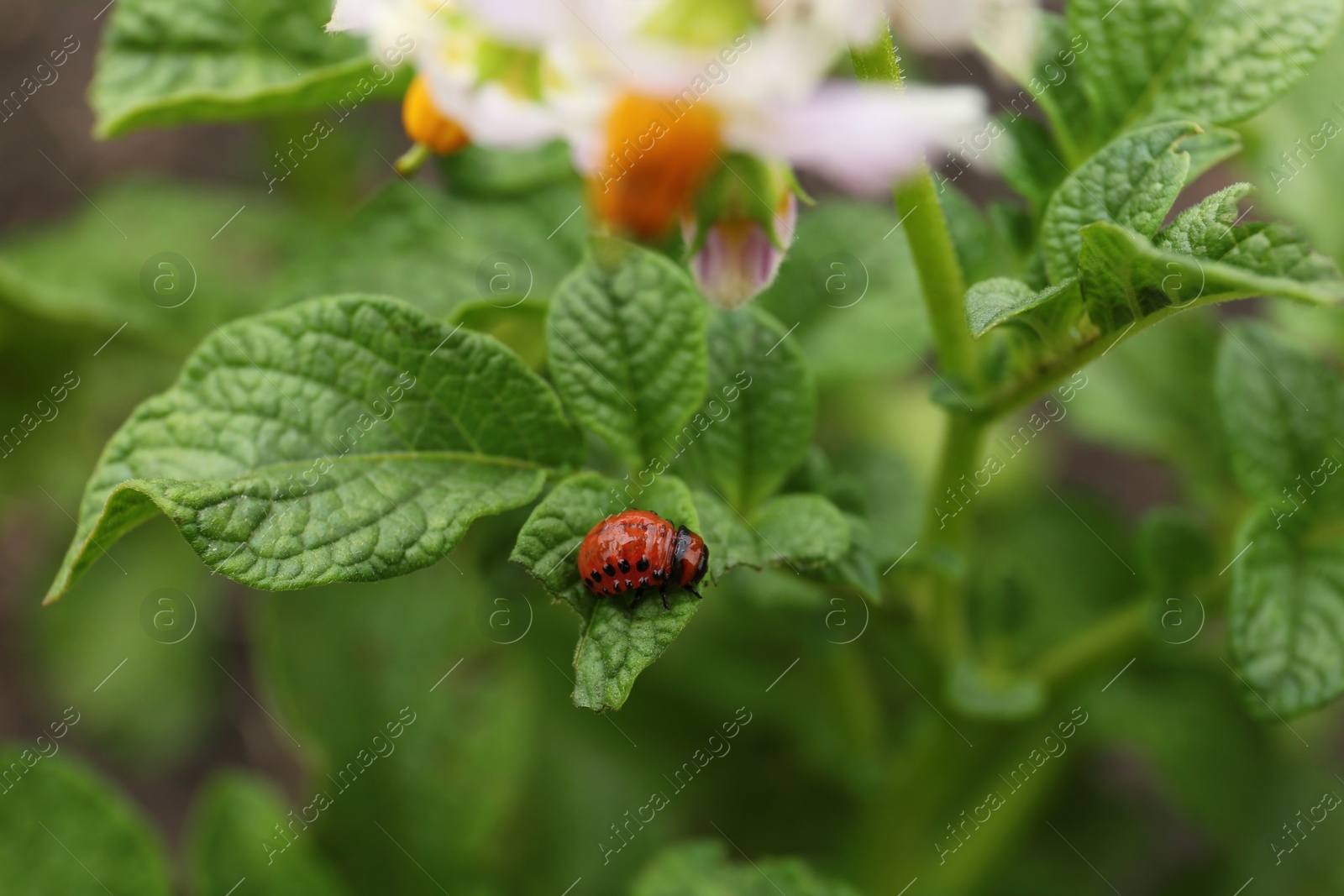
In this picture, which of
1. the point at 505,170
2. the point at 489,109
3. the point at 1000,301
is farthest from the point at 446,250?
the point at 1000,301

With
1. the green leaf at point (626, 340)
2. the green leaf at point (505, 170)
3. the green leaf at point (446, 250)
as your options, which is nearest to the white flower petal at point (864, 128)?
the green leaf at point (626, 340)

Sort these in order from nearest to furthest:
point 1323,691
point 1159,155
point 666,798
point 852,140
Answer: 1. point 852,140
2. point 1159,155
3. point 1323,691
4. point 666,798

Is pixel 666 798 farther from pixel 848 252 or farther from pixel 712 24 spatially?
pixel 712 24

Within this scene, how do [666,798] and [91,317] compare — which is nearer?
[91,317]

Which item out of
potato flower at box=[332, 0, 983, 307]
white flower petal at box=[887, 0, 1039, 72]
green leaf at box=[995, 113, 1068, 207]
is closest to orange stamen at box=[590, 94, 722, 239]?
potato flower at box=[332, 0, 983, 307]

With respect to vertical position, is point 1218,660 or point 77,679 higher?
point 77,679

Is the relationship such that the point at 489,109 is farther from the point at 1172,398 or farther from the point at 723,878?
the point at 1172,398

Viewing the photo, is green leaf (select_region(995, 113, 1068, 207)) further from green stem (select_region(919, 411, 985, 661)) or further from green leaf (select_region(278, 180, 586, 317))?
green leaf (select_region(278, 180, 586, 317))

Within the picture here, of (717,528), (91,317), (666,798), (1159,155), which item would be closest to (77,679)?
(91,317)
